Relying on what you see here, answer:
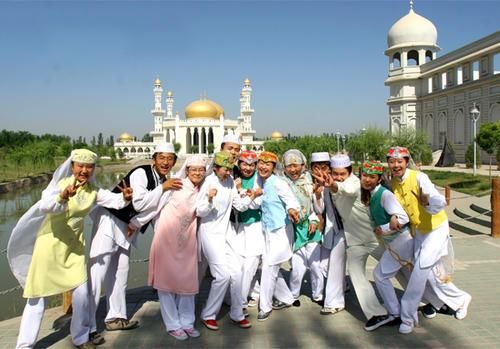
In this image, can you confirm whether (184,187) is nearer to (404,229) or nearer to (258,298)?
(258,298)

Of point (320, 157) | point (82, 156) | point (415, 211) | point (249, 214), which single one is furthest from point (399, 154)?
point (82, 156)

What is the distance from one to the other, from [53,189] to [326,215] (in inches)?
105

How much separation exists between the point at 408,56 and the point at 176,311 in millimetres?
42107

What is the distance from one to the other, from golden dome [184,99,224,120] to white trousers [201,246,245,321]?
67.7m

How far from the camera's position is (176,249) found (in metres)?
4.13

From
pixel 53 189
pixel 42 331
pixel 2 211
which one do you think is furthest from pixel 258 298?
pixel 2 211

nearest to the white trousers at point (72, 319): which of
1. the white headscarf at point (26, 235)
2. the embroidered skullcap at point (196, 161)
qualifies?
the white headscarf at point (26, 235)

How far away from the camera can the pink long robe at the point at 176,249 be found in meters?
4.11

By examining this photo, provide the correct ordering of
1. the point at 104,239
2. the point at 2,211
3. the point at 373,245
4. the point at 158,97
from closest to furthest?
the point at 104,239, the point at 373,245, the point at 2,211, the point at 158,97

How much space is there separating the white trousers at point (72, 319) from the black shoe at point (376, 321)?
2.51 meters

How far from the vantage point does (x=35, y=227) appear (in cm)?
374

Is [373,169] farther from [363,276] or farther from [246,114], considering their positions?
[246,114]

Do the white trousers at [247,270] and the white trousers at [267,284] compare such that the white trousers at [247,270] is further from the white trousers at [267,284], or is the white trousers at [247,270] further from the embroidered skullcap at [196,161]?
the embroidered skullcap at [196,161]

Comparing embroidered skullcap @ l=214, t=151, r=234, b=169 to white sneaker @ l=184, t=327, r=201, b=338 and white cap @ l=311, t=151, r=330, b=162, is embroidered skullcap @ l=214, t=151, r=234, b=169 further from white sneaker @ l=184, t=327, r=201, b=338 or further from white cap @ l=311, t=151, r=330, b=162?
white sneaker @ l=184, t=327, r=201, b=338
